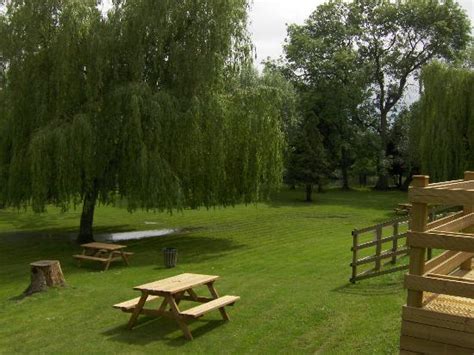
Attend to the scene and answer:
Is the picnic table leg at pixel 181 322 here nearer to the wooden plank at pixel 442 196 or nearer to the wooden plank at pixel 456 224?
the wooden plank at pixel 456 224

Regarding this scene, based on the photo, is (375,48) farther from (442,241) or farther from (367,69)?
(442,241)

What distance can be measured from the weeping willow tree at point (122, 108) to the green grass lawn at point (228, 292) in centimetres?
234

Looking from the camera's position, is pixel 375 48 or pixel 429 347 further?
pixel 375 48

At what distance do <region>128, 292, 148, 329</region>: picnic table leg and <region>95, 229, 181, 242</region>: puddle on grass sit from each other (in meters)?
13.1

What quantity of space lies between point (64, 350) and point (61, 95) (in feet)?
40.1

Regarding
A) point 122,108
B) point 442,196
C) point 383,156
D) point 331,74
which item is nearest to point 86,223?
point 122,108

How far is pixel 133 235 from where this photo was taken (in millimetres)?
23375

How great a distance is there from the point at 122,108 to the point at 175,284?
1058 cm

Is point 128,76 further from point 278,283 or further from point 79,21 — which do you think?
point 278,283

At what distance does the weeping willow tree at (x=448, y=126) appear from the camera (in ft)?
105

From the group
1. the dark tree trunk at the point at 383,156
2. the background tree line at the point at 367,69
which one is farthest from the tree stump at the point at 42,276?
the dark tree trunk at the point at 383,156

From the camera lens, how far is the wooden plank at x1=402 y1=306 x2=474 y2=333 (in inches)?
192

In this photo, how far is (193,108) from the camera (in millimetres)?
19234

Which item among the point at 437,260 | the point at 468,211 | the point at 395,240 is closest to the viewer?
the point at 437,260
